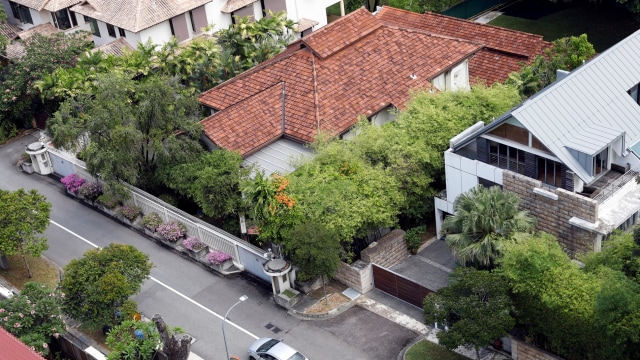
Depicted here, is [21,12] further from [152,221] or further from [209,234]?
[209,234]

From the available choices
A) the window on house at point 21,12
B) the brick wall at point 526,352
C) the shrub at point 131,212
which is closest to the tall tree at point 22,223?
the shrub at point 131,212

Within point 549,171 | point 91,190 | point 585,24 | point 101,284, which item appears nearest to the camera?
point 101,284

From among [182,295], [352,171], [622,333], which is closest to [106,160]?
[182,295]

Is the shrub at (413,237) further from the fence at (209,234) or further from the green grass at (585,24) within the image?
the green grass at (585,24)

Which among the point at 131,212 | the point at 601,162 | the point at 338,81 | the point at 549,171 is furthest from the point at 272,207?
the point at 601,162

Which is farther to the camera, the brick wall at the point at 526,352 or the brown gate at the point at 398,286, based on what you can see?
the brown gate at the point at 398,286

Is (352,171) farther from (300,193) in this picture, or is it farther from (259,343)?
(259,343)

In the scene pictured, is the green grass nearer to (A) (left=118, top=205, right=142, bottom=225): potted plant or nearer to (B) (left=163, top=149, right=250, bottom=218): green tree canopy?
(B) (left=163, top=149, right=250, bottom=218): green tree canopy
